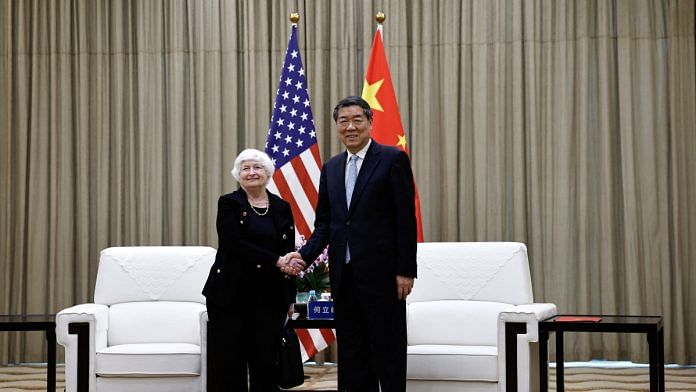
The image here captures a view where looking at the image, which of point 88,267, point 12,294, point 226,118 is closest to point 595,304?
point 226,118

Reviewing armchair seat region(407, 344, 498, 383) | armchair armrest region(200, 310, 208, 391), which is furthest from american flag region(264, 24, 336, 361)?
armchair seat region(407, 344, 498, 383)

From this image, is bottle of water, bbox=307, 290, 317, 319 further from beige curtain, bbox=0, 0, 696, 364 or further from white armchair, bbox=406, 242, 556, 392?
beige curtain, bbox=0, 0, 696, 364

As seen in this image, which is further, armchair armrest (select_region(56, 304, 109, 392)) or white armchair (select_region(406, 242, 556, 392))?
armchair armrest (select_region(56, 304, 109, 392))

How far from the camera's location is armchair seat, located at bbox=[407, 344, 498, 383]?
466 cm

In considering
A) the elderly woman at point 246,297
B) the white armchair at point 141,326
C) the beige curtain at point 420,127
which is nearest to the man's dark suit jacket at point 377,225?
the elderly woman at point 246,297

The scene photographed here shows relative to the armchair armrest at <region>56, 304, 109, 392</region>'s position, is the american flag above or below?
above

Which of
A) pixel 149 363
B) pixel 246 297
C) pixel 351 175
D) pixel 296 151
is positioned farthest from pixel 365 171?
pixel 296 151

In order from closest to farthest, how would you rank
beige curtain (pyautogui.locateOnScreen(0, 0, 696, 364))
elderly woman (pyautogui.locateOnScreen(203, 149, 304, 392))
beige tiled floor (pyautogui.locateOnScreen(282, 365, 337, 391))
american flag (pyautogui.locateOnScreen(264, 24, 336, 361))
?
elderly woman (pyautogui.locateOnScreen(203, 149, 304, 392)) < beige tiled floor (pyautogui.locateOnScreen(282, 365, 337, 391)) < american flag (pyautogui.locateOnScreen(264, 24, 336, 361)) < beige curtain (pyautogui.locateOnScreen(0, 0, 696, 364))

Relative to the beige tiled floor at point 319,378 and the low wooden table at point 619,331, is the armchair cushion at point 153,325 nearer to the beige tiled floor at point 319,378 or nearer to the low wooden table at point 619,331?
the beige tiled floor at point 319,378

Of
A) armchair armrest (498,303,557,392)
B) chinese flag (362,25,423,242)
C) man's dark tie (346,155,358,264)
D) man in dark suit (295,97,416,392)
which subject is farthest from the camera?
chinese flag (362,25,423,242)

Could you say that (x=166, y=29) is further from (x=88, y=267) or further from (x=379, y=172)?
(x=379, y=172)

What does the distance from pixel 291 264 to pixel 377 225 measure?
0.53m

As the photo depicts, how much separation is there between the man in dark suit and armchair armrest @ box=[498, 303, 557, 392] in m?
0.82

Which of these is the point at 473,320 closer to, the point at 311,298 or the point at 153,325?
the point at 311,298
